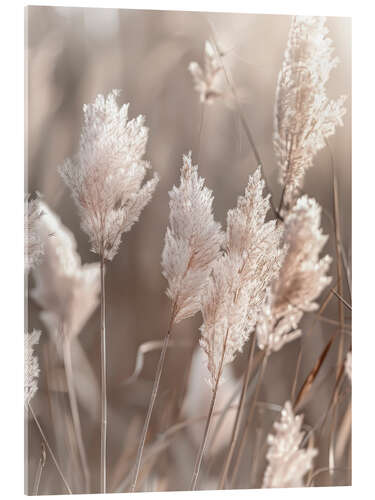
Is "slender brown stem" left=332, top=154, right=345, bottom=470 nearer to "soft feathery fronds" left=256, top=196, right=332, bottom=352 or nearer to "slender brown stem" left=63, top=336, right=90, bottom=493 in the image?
"soft feathery fronds" left=256, top=196, right=332, bottom=352

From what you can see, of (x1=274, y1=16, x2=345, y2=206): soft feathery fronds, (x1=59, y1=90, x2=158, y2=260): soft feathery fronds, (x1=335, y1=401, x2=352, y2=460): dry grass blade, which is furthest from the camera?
(x1=335, y1=401, x2=352, y2=460): dry grass blade

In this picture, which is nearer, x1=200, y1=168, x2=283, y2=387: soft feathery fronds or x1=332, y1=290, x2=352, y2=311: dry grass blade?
x1=200, y1=168, x2=283, y2=387: soft feathery fronds

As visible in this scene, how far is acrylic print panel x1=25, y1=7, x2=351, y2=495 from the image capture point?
1716mm

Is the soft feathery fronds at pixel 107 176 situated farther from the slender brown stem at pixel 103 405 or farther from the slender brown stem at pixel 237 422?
the slender brown stem at pixel 237 422

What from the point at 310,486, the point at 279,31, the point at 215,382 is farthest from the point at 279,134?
the point at 310,486

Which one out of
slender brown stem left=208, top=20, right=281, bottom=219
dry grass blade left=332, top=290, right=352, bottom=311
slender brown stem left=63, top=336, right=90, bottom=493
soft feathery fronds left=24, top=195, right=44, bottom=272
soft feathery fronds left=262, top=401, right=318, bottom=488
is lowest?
soft feathery fronds left=262, top=401, right=318, bottom=488

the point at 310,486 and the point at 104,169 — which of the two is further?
the point at 310,486

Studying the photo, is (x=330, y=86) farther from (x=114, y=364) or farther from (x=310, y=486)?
(x=310, y=486)

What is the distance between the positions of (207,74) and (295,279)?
47 centimetres

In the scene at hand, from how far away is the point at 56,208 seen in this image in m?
1.72

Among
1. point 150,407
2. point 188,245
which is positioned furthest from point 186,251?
point 150,407

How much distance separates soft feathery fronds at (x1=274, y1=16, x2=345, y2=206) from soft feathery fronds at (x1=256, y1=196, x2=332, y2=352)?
0.07 meters

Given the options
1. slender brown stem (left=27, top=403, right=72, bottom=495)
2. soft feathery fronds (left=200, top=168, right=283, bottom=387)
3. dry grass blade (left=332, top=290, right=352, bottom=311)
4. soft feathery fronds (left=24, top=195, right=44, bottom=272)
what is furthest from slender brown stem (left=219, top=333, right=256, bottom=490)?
soft feathery fronds (left=24, top=195, right=44, bottom=272)
